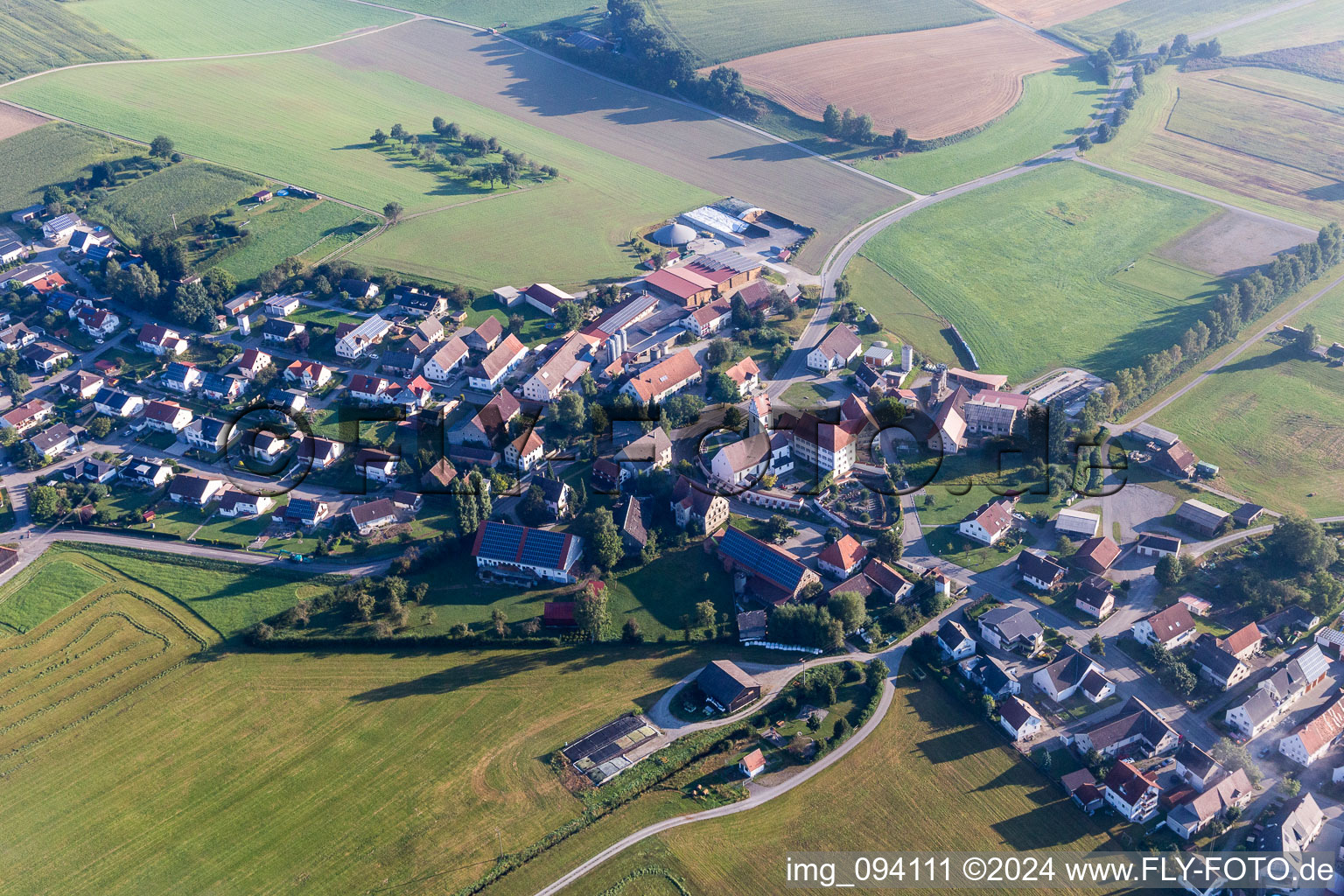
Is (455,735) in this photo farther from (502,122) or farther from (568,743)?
(502,122)

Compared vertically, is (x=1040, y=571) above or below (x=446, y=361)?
below

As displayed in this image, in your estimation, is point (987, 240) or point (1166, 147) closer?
point (987, 240)

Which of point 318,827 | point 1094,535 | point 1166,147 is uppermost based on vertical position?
point 1166,147

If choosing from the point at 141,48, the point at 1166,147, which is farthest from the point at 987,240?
the point at 141,48

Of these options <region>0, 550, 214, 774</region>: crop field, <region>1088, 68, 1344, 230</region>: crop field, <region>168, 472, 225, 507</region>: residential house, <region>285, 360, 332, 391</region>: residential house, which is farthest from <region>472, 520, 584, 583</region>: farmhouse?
<region>1088, 68, 1344, 230</region>: crop field

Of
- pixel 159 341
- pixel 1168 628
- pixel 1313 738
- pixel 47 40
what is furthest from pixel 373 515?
pixel 47 40

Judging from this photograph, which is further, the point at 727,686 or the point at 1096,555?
the point at 1096,555

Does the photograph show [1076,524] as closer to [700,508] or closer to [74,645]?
[700,508]
